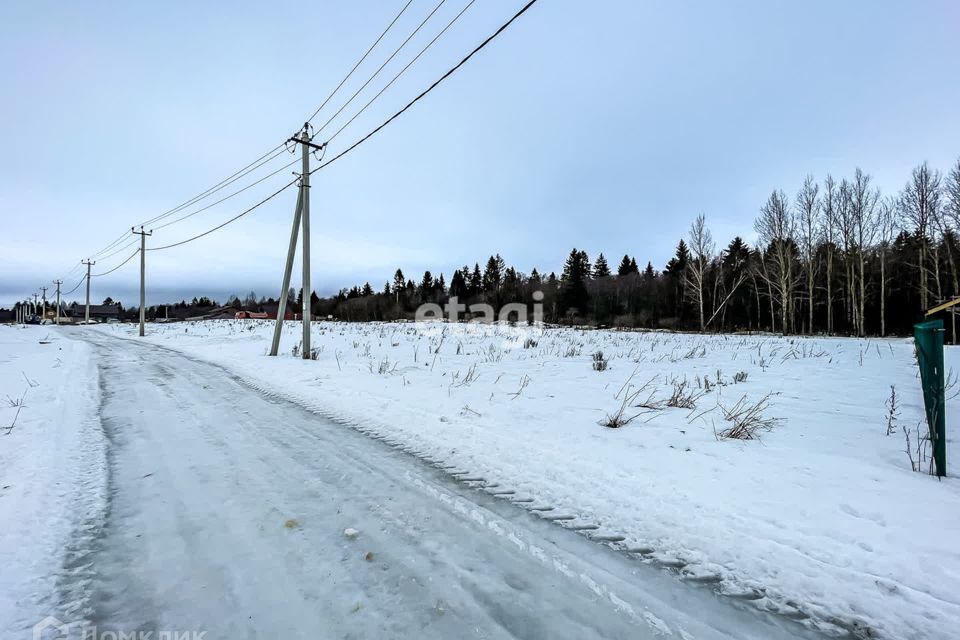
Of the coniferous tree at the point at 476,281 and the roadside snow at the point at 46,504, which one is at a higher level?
the coniferous tree at the point at 476,281

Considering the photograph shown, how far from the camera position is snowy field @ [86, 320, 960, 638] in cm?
206

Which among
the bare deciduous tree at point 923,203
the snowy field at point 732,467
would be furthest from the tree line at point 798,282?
the snowy field at point 732,467

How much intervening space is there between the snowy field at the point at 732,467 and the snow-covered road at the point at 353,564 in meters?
0.34

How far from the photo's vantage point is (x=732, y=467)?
3365 millimetres

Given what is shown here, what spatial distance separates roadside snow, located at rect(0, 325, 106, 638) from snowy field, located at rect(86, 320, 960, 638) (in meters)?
2.40

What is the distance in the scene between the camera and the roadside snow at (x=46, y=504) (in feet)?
6.09

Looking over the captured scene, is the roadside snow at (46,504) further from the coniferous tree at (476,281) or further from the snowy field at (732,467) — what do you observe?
the coniferous tree at (476,281)

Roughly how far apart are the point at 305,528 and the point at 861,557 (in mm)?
3157

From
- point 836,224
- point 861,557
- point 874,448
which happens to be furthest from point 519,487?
point 836,224

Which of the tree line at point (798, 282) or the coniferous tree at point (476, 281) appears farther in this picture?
the coniferous tree at point (476, 281)

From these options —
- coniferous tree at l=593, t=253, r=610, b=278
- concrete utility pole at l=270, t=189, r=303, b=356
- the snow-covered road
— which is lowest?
the snow-covered road

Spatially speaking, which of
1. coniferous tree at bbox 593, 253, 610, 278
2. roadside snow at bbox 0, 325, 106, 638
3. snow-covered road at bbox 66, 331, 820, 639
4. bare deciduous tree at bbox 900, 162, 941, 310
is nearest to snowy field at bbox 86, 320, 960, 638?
snow-covered road at bbox 66, 331, 820, 639

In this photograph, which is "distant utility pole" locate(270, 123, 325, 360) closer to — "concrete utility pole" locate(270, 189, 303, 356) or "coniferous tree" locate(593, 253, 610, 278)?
"concrete utility pole" locate(270, 189, 303, 356)

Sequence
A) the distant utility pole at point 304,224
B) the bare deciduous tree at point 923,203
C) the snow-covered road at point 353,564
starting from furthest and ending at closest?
the bare deciduous tree at point 923,203 < the distant utility pole at point 304,224 < the snow-covered road at point 353,564
